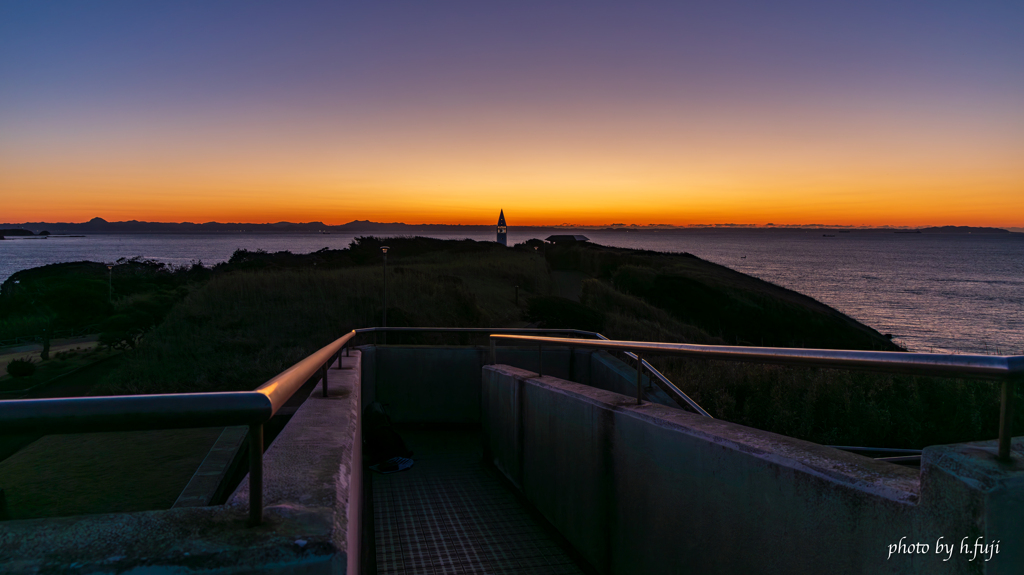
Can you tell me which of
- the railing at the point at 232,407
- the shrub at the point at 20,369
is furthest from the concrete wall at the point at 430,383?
the shrub at the point at 20,369

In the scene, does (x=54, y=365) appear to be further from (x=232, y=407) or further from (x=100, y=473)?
(x=232, y=407)

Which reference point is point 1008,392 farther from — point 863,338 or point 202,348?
point 863,338

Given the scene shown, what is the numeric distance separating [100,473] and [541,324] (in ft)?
42.6

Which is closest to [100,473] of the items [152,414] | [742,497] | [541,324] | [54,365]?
[152,414]

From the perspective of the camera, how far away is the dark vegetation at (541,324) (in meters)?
7.92

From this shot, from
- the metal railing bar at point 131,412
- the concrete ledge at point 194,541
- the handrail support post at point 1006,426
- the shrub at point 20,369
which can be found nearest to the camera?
the metal railing bar at point 131,412

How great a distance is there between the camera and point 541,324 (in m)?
19.0

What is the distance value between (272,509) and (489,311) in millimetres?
→ 21066

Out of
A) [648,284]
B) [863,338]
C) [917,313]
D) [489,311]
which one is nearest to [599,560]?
[489,311]

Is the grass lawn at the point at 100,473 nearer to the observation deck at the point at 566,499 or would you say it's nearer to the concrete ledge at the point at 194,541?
the observation deck at the point at 566,499

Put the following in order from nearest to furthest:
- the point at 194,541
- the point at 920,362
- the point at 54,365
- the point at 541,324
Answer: the point at 194,541 → the point at 920,362 → the point at 541,324 → the point at 54,365

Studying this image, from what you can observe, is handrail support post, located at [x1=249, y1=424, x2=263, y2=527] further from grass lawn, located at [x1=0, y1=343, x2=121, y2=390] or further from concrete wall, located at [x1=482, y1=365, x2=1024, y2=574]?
grass lawn, located at [x1=0, y1=343, x2=121, y2=390]

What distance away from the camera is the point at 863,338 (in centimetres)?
2930

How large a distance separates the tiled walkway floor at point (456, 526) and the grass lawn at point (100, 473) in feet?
10.8
